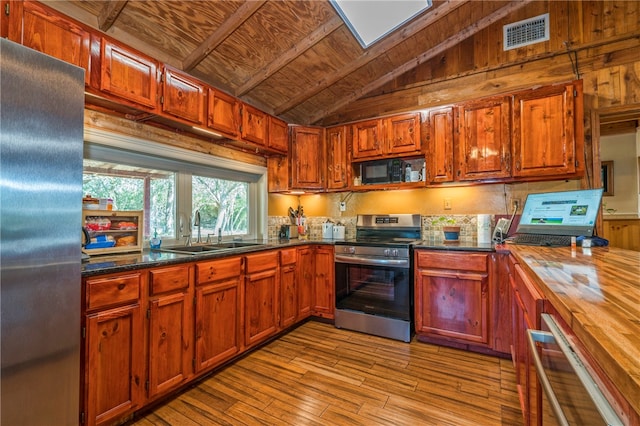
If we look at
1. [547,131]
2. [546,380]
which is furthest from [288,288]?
[547,131]

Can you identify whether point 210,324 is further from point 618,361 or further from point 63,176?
point 618,361

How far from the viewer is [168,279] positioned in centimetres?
179

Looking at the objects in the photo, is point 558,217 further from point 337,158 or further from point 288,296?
point 288,296

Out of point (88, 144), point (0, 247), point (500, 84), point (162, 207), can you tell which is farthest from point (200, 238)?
point (500, 84)

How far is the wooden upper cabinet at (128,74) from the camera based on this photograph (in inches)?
69.6

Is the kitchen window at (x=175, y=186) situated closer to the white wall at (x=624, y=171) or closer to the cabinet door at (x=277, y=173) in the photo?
the cabinet door at (x=277, y=173)

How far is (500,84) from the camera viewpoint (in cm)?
304

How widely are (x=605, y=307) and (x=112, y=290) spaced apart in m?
1.97

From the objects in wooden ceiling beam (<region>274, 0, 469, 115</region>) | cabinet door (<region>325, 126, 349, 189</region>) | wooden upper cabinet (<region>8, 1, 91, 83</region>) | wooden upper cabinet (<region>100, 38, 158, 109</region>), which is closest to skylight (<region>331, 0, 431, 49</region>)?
wooden ceiling beam (<region>274, 0, 469, 115</region>)

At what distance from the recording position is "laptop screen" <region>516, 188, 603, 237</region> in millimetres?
2041

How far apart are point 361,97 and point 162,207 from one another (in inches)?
107

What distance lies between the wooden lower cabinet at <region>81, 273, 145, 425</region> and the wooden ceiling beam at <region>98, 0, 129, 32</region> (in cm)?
175

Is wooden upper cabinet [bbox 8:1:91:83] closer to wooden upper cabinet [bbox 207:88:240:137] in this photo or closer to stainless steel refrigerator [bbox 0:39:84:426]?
stainless steel refrigerator [bbox 0:39:84:426]

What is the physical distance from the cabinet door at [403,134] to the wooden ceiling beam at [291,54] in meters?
1.10
